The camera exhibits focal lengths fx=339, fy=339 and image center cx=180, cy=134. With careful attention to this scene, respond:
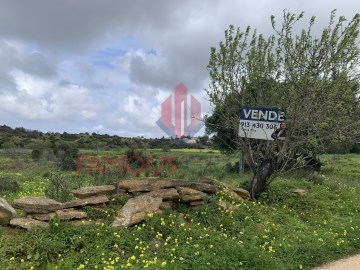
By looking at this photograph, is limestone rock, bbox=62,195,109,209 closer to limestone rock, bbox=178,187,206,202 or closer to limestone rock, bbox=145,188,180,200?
limestone rock, bbox=145,188,180,200

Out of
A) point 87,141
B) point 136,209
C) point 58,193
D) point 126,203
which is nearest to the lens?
point 136,209

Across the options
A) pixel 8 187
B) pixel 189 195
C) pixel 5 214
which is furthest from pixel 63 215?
pixel 8 187

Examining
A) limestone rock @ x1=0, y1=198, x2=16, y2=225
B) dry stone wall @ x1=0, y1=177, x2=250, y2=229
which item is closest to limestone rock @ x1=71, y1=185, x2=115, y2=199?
dry stone wall @ x1=0, y1=177, x2=250, y2=229

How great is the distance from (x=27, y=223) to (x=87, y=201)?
131 cm

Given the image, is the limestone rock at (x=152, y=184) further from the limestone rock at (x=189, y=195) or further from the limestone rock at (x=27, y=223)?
the limestone rock at (x=27, y=223)

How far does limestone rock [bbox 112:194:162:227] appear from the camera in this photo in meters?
6.60

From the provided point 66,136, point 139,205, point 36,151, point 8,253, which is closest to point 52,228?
point 8,253

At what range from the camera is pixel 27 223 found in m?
6.12

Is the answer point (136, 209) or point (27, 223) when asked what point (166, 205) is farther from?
point (27, 223)

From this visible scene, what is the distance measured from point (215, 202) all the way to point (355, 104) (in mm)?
6254

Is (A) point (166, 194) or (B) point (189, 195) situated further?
(B) point (189, 195)

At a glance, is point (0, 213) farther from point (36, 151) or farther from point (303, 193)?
point (36, 151)

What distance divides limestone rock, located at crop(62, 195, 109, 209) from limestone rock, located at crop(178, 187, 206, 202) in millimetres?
1737

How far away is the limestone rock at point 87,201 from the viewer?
6934 millimetres
